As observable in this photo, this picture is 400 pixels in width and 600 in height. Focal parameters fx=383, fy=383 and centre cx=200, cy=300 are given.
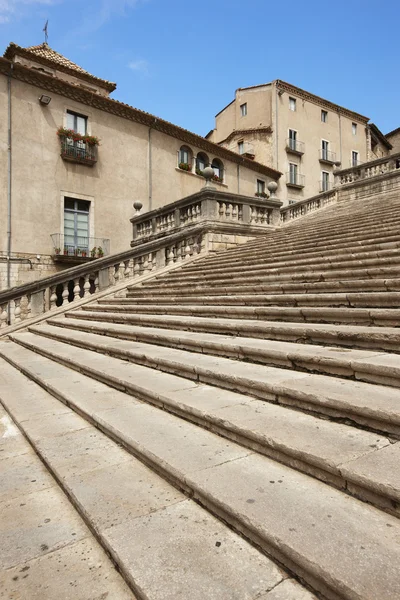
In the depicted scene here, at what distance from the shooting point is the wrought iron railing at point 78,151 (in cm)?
1639

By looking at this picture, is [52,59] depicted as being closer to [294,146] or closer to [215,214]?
[215,214]

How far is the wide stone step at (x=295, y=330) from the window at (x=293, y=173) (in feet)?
76.8

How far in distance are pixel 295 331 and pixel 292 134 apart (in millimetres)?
27221

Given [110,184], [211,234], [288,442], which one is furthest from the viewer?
[110,184]

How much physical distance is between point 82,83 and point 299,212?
41.7 feet

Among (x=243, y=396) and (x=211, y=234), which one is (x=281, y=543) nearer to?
(x=243, y=396)

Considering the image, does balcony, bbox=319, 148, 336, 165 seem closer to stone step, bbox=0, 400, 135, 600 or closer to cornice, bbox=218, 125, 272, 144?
cornice, bbox=218, 125, 272, 144

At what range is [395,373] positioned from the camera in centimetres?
263

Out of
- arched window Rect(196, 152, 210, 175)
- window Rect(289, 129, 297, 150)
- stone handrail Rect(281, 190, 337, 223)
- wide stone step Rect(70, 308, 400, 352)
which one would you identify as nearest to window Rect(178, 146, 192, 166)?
arched window Rect(196, 152, 210, 175)

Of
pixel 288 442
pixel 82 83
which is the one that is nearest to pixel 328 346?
pixel 288 442

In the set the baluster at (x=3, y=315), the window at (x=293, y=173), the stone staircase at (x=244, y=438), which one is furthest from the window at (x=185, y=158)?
the stone staircase at (x=244, y=438)

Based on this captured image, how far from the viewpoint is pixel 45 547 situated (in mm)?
1727

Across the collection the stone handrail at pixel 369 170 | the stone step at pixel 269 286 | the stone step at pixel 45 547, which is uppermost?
the stone handrail at pixel 369 170

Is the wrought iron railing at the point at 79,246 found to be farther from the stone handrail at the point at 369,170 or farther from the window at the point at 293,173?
the window at the point at 293,173
